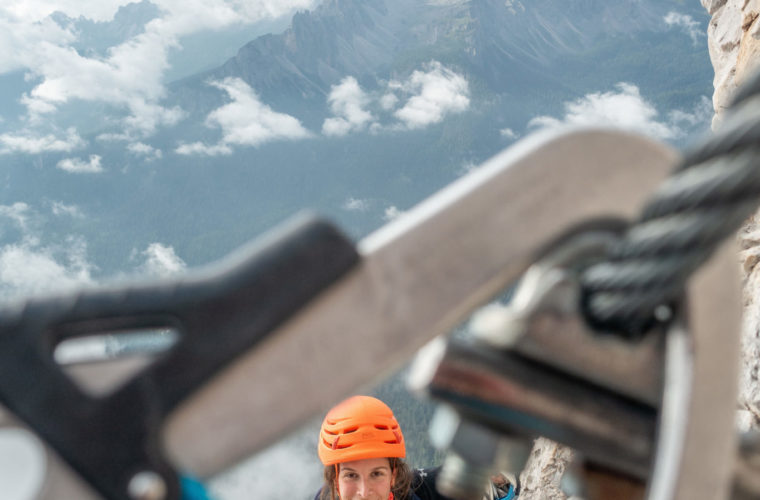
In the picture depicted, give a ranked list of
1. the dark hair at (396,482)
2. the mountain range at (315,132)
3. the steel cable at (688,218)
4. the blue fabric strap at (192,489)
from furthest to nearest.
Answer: the mountain range at (315,132) → the dark hair at (396,482) → the blue fabric strap at (192,489) → the steel cable at (688,218)

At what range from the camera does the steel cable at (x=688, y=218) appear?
52 centimetres

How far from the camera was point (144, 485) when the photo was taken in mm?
566

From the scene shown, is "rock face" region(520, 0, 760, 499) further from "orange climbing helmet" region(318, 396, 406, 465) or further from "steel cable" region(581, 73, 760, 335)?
"steel cable" region(581, 73, 760, 335)

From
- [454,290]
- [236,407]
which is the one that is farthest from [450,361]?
[236,407]

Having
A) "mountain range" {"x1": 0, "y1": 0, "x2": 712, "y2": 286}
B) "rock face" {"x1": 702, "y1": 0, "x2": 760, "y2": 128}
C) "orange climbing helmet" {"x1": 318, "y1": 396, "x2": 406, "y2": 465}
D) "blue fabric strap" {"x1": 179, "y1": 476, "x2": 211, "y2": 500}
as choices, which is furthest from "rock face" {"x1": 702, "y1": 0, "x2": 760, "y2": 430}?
"mountain range" {"x1": 0, "y1": 0, "x2": 712, "y2": 286}

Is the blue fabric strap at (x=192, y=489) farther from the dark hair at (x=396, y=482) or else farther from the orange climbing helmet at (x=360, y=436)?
the dark hair at (x=396, y=482)

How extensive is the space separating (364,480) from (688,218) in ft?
10.1

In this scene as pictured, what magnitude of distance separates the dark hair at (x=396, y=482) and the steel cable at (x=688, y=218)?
312 cm

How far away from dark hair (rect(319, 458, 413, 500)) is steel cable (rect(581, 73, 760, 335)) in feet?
10.2

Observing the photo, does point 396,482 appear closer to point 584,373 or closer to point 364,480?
point 364,480

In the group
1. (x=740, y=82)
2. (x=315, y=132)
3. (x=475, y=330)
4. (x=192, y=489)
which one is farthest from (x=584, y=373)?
(x=315, y=132)

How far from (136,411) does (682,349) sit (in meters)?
0.48

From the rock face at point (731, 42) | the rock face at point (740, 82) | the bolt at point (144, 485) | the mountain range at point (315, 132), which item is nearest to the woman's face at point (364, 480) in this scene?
the rock face at point (740, 82)

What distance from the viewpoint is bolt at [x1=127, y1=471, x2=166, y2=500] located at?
22.3 inches
